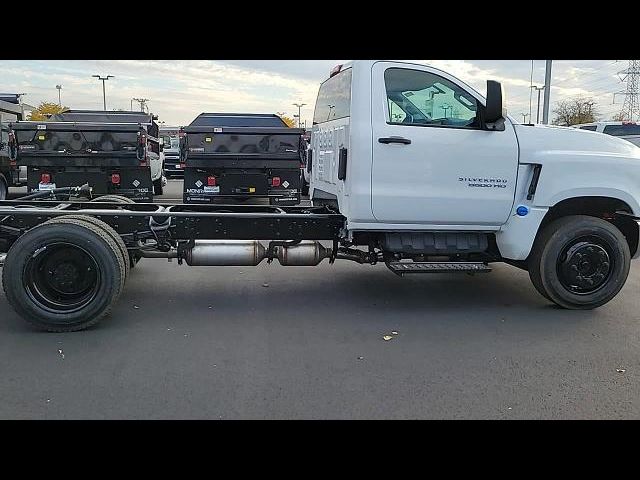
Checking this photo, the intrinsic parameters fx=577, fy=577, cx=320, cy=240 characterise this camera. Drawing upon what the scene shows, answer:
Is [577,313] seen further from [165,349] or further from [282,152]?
[282,152]

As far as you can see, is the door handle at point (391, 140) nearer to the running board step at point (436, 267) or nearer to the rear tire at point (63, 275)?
the running board step at point (436, 267)

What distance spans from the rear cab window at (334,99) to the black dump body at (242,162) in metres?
4.20

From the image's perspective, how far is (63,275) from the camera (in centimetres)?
526

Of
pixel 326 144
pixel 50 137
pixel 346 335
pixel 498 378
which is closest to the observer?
pixel 498 378

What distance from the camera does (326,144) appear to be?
22.1 feet

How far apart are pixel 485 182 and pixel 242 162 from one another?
7000mm

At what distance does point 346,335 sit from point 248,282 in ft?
7.15

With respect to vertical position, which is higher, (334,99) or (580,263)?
(334,99)

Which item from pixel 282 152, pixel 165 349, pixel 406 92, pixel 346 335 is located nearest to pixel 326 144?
pixel 406 92

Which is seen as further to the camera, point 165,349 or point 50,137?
point 50,137

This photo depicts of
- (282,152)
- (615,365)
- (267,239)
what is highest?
(282,152)

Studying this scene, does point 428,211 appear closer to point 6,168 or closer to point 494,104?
point 494,104

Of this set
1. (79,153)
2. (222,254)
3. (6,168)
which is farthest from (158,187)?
(222,254)
